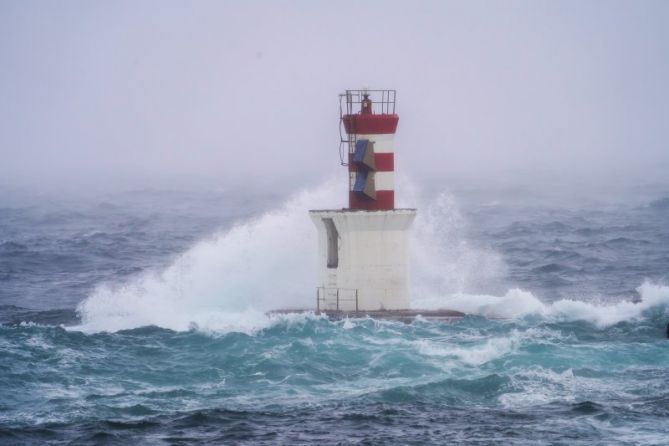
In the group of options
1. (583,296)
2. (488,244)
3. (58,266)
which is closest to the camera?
(583,296)

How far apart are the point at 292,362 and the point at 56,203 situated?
7968cm

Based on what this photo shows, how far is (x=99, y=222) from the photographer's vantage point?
6869 cm

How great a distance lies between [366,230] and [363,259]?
0.65m

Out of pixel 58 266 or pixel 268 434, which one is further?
pixel 58 266

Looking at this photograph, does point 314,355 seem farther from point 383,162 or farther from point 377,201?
point 383,162

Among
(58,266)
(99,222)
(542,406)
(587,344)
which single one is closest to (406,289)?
(587,344)

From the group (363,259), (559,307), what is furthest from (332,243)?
(559,307)

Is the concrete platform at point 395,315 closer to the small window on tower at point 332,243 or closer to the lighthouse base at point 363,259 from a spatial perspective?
the lighthouse base at point 363,259

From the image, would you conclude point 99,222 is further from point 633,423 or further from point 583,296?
point 633,423

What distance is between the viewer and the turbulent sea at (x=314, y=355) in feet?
58.2

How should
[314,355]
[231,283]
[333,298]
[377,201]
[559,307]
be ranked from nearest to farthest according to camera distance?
[314,355]
[377,201]
[333,298]
[559,307]
[231,283]

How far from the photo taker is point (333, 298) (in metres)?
25.0

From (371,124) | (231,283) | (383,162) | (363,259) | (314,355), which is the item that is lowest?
(314,355)

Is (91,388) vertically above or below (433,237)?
below
